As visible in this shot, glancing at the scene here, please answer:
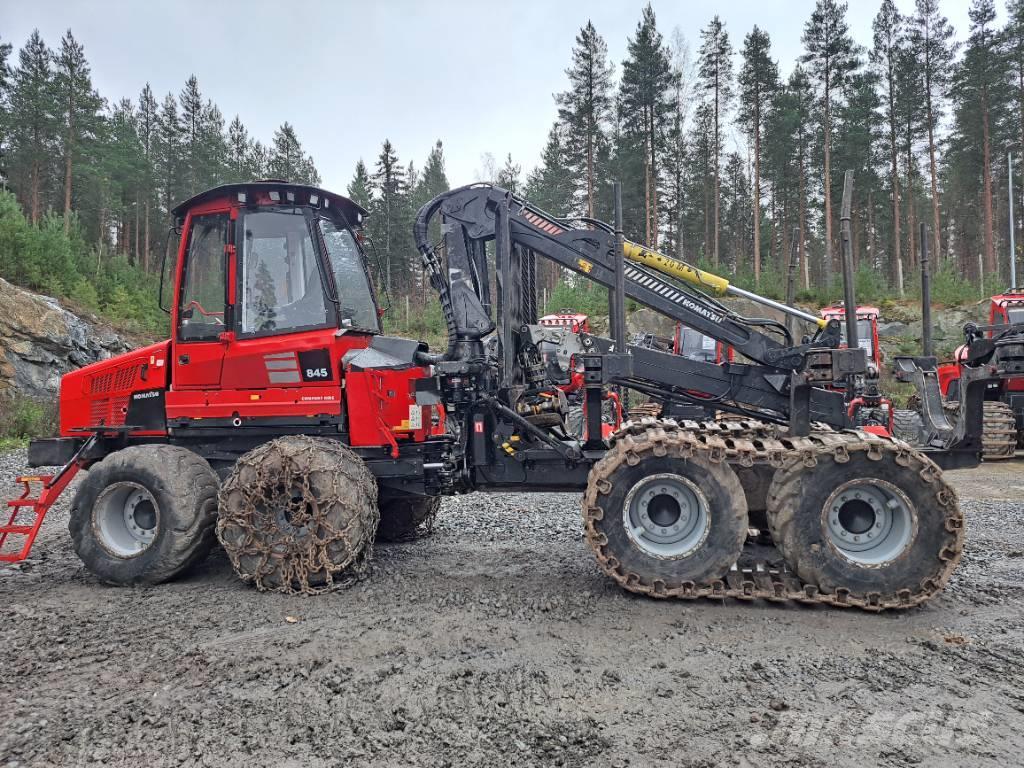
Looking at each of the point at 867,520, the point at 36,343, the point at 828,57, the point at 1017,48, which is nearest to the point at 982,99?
the point at 1017,48

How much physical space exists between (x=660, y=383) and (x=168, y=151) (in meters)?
39.4

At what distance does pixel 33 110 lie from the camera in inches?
1182

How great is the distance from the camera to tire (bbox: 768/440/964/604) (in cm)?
439

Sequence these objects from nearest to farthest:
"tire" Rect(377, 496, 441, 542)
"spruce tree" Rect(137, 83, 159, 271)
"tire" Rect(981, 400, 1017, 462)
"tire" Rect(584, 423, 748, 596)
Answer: "tire" Rect(584, 423, 748, 596) < "tire" Rect(377, 496, 441, 542) < "tire" Rect(981, 400, 1017, 462) < "spruce tree" Rect(137, 83, 159, 271)

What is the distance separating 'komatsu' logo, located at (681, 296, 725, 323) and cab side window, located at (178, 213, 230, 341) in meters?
3.95

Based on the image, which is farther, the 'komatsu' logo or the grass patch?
the grass patch

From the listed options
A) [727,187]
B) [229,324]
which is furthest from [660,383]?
[727,187]

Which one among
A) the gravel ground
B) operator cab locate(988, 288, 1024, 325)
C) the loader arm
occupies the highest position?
operator cab locate(988, 288, 1024, 325)

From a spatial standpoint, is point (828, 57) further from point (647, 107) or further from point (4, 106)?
point (4, 106)

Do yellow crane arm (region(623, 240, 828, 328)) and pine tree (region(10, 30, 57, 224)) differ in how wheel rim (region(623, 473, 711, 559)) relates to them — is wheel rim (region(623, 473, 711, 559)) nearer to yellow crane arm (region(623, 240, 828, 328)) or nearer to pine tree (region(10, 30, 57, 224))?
yellow crane arm (region(623, 240, 828, 328))

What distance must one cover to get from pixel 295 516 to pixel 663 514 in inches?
110

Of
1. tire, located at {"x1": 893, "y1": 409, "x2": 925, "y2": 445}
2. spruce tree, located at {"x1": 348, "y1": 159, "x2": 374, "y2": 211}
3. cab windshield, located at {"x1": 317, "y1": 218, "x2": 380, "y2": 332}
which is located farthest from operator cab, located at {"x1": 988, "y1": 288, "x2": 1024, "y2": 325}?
spruce tree, located at {"x1": 348, "y1": 159, "x2": 374, "y2": 211}

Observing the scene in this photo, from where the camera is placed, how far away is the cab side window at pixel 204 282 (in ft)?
18.3

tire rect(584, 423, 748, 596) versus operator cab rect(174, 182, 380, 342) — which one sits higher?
operator cab rect(174, 182, 380, 342)
